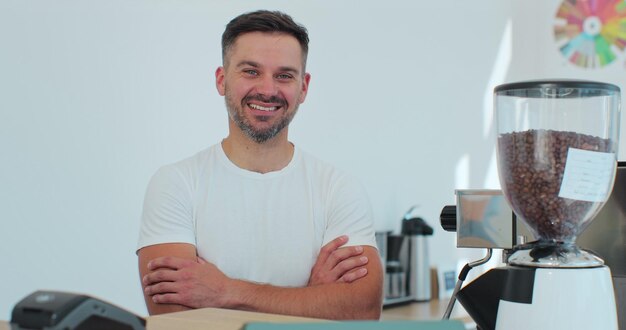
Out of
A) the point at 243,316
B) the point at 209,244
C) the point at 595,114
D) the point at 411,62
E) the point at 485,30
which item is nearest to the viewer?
the point at 595,114

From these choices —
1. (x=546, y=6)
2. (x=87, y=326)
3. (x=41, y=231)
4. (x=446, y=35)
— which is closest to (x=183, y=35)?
(x=41, y=231)

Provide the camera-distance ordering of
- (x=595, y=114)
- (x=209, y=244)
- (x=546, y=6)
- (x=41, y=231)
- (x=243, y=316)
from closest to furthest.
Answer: (x=595, y=114) → (x=243, y=316) → (x=209, y=244) → (x=41, y=231) → (x=546, y=6)

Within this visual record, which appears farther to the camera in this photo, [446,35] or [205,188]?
[446,35]

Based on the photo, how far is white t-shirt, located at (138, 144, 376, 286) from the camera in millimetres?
2098

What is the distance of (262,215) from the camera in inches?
84.7

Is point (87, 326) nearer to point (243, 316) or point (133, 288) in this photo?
point (243, 316)

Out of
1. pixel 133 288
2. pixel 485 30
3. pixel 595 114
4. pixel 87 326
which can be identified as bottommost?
pixel 133 288

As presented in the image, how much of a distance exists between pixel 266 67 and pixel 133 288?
1.10 meters

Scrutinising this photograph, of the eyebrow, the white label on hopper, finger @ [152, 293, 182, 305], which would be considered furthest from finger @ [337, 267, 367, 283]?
the white label on hopper

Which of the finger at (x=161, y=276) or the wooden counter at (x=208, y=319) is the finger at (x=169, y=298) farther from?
the wooden counter at (x=208, y=319)

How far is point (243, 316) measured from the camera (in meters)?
1.50

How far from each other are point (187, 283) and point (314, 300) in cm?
29

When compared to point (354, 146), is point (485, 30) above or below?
above

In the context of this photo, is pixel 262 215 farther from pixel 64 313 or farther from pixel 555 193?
pixel 64 313
